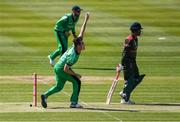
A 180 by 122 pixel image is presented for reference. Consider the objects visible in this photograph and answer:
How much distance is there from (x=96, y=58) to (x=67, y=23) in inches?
318

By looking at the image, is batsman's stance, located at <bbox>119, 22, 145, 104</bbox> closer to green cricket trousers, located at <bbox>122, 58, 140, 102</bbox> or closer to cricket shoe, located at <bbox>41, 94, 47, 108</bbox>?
green cricket trousers, located at <bbox>122, 58, 140, 102</bbox>

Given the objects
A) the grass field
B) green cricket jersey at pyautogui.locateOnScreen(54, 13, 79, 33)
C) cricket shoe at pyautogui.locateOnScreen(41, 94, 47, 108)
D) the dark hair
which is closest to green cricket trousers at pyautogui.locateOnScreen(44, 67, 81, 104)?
cricket shoe at pyautogui.locateOnScreen(41, 94, 47, 108)

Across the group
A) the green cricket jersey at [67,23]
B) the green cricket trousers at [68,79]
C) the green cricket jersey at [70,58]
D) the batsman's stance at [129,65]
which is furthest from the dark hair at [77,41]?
the green cricket jersey at [67,23]

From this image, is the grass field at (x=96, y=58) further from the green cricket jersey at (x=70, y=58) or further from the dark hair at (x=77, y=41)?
the dark hair at (x=77, y=41)

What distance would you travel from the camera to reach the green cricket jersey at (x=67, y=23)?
26234mm

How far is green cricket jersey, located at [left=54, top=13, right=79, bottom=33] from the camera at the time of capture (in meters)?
26.2

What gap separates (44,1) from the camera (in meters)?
51.0

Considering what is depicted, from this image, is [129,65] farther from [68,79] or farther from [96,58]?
[96,58]

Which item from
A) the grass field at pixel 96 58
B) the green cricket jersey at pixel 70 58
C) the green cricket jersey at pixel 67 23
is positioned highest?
the green cricket jersey at pixel 67 23

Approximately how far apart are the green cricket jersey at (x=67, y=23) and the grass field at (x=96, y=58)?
193 cm

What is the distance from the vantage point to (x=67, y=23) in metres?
26.6

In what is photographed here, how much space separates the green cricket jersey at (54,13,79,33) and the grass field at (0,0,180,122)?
75.9 inches

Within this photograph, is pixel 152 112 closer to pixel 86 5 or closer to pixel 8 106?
pixel 8 106

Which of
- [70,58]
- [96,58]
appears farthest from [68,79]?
[96,58]
